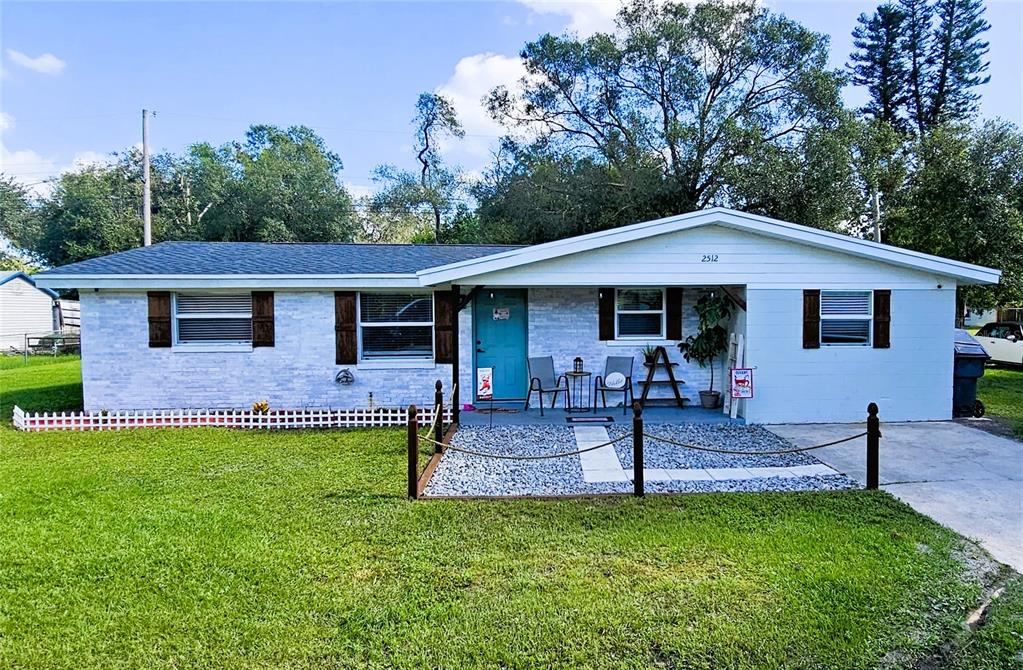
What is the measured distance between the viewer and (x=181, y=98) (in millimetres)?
21594

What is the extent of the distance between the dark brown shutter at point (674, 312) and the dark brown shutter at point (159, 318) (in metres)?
8.44

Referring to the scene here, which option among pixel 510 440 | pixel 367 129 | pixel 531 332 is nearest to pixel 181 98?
pixel 367 129

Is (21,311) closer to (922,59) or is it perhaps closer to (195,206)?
(195,206)

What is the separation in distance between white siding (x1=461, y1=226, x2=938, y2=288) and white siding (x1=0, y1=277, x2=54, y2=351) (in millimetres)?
24169

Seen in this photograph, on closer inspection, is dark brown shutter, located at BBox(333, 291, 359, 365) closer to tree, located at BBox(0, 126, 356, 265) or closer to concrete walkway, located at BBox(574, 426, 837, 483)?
concrete walkway, located at BBox(574, 426, 837, 483)

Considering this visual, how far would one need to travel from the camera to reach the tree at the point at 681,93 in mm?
21516

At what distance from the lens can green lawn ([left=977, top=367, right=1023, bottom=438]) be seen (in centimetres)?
Answer: 916

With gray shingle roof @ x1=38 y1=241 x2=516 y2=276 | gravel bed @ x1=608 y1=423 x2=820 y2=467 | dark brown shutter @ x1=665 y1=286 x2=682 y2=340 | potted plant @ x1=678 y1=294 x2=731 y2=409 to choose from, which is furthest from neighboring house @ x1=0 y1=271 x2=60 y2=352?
gravel bed @ x1=608 y1=423 x2=820 y2=467

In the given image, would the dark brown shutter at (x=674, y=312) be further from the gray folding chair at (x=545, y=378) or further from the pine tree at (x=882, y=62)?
the pine tree at (x=882, y=62)

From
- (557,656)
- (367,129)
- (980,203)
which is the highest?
(367,129)

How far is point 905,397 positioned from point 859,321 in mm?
1412

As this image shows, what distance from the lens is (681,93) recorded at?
78.0ft

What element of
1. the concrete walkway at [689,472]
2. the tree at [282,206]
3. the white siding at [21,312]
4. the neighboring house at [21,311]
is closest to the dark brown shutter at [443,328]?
the concrete walkway at [689,472]

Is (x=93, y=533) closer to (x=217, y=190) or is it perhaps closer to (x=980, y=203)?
(x=980, y=203)
